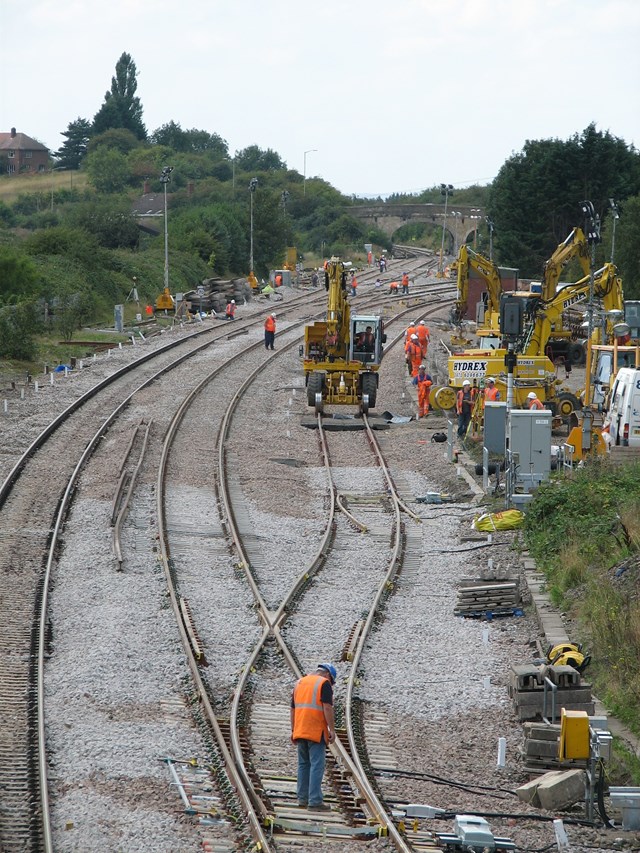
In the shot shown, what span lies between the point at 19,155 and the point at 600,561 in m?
153

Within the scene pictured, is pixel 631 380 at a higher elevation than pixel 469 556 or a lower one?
higher

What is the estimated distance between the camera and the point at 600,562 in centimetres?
1741

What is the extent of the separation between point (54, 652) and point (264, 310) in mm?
48507

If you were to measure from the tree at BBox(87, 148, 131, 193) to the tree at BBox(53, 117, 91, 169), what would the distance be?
908 inches

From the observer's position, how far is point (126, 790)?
34.7 ft

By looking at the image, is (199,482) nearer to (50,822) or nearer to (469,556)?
(469,556)

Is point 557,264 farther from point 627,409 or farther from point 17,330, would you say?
point 17,330

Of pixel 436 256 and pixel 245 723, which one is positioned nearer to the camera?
pixel 245 723

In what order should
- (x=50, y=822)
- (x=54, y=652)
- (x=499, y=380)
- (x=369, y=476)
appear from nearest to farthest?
(x=50, y=822) → (x=54, y=652) → (x=369, y=476) → (x=499, y=380)

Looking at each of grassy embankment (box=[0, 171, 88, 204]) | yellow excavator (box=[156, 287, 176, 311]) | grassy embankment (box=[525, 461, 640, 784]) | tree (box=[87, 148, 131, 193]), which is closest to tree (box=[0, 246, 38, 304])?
yellow excavator (box=[156, 287, 176, 311])

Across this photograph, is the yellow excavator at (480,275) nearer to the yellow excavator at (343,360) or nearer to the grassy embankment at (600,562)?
the yellow excavator at (343,360)

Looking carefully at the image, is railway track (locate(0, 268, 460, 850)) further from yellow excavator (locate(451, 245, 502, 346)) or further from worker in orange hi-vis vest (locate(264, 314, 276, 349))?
yellow excavator (locate(451, 245, 502, 346))

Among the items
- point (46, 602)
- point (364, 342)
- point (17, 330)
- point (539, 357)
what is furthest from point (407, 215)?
point (46, 602)

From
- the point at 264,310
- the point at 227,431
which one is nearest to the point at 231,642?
the point at 227,431
